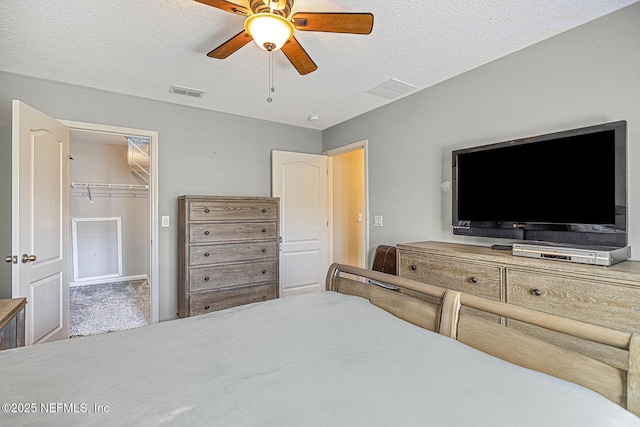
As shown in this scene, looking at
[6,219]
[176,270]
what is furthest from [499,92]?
[6,219]

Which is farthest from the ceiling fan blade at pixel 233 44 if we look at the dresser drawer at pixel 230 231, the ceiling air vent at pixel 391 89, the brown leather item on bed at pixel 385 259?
the brown leather item on bed at pixel 385 259

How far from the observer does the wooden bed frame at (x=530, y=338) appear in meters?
0.83

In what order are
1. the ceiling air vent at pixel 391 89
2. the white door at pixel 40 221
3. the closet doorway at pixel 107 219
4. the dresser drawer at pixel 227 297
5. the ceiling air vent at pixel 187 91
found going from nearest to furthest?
the white door at pixel 40 221
the ceiling air vent at pixel 391 89
the ceiling air vent at pixel 187 91
the dresser drawer at pixel 227 297
the closet doorway at pixel 107 219

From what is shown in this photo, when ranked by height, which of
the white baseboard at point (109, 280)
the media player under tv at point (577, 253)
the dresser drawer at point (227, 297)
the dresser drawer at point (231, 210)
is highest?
the dresser drawer at point (231, 210)

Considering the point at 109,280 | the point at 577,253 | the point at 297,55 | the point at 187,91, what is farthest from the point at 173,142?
the point at 577,253

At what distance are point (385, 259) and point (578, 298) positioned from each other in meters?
1.70

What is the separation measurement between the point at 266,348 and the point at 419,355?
52 cm

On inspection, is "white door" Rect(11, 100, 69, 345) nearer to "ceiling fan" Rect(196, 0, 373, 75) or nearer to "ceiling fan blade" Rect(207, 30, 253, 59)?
"ceiling fan blade" Rect(207, 30, 253, 59)

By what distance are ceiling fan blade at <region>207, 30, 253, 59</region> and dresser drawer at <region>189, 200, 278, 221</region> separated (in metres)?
1.58

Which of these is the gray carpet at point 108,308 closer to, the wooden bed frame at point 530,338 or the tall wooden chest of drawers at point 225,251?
the tall wooden chest of drawers at point 225,251

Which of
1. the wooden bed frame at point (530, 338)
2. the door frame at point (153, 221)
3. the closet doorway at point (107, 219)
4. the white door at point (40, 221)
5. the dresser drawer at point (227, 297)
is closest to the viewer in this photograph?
the wooden bed frame at point (530, 338)

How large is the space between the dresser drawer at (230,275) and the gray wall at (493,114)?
1229 mm

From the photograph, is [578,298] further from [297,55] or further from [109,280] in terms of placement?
[109,280]

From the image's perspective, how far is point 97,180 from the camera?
5.22 m
